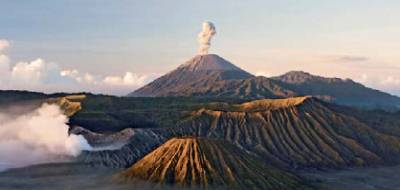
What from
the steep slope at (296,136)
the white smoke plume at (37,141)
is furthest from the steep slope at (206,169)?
the steep slope at (296,136)

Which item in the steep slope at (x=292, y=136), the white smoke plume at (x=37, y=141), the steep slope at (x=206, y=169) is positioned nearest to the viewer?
the steep slope at (x=206, y=169)

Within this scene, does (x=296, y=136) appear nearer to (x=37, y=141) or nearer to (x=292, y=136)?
(x=292, y=136)

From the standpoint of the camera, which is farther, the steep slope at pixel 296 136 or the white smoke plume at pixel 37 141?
the steep slope at pixel 296 136

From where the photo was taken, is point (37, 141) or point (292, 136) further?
point (292, 136)

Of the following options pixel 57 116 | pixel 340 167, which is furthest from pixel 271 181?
pixel 57 116

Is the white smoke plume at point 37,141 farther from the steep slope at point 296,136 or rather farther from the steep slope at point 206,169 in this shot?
the steep slope at point 296,136

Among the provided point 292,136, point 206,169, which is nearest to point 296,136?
point 292,136

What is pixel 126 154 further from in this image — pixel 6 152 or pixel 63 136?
pixel 6 152
